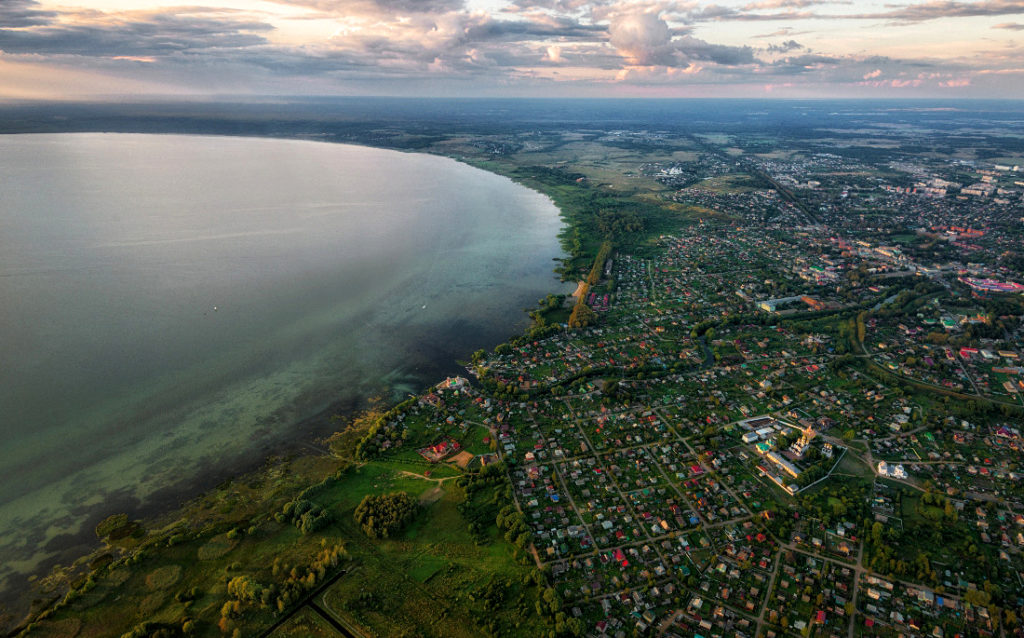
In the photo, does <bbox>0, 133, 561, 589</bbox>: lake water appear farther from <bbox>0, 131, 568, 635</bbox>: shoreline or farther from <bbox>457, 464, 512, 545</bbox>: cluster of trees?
<bbox>457, 464, 512, 545</bbox>: cluster of trees

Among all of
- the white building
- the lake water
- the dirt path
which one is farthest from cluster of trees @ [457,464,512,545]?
the white building

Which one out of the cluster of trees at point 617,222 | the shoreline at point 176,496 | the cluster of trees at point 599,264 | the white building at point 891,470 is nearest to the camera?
the shoreline at point 176,496

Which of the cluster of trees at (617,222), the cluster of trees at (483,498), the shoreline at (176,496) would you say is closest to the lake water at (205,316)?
the shoreline at (176,496)

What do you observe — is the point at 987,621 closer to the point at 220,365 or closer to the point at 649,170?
the point at 220,365

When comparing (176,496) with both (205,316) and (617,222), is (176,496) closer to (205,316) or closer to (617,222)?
(205,316)

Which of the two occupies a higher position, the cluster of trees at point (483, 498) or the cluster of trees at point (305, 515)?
the cluster of trees at point (305, 515)

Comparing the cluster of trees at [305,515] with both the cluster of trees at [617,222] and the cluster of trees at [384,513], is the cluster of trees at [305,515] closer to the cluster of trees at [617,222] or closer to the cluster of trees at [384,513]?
the cluster of trees at [384,513]

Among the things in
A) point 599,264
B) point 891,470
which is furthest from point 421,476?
point 599,264
